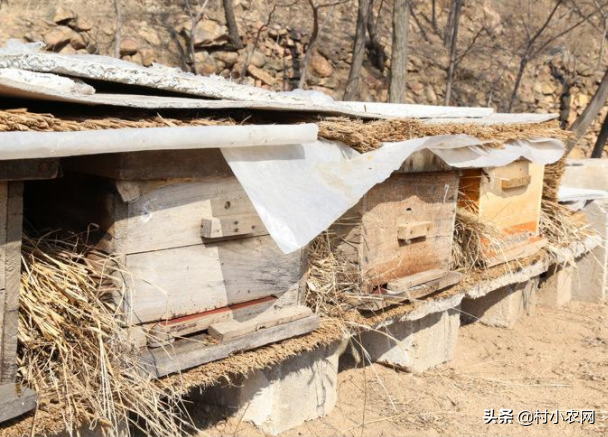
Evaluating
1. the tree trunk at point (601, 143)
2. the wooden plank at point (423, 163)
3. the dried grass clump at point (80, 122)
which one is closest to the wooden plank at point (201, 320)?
the dried grass clump at point (80, 122)

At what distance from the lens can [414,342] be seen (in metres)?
4.18

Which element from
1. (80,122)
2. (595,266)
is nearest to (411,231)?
(80,122)

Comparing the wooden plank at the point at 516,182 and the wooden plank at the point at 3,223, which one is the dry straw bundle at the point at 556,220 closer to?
the wooden plank at the point at 516,182

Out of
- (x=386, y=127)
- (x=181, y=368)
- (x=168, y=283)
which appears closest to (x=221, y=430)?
(x=181, y=368)

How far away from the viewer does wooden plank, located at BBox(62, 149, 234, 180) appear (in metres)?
2.39

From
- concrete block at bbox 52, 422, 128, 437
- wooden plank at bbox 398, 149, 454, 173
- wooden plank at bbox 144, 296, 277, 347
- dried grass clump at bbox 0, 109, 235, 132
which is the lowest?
concrete block at bbox 52, 422, 128, 437

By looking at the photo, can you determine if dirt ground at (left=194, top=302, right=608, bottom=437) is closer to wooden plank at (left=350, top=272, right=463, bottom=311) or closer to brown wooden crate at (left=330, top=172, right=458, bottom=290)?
wooden plank at (left=350, top=272, right=463, bottom=311)

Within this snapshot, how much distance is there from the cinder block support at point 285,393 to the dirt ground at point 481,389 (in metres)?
0.05

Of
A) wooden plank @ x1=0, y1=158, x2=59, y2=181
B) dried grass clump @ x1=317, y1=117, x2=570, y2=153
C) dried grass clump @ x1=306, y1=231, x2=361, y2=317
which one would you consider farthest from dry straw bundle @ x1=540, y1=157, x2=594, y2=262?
wooden plank @ x1=0, y1=158, x2=59, y2=181

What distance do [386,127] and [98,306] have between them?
1638 mm

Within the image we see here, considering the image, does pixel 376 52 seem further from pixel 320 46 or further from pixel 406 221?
pixel 406 221

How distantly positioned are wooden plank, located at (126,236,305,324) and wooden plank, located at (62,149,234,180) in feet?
0.94

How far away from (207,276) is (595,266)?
14.8 feet

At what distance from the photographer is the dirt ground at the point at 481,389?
357 cm
